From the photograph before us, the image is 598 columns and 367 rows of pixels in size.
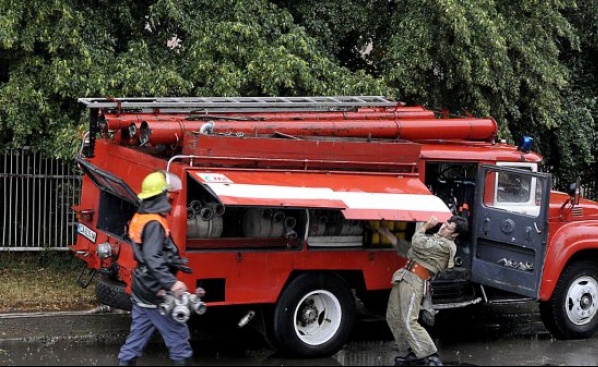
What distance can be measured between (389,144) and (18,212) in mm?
5900

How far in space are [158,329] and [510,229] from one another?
382 centimetres

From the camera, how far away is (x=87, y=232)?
9.24 metres

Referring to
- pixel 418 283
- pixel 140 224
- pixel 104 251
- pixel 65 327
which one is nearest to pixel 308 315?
pixel 418 283

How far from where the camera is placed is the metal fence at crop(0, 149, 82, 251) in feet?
40.8

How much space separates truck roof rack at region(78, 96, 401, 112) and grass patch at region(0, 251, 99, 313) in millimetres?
2755

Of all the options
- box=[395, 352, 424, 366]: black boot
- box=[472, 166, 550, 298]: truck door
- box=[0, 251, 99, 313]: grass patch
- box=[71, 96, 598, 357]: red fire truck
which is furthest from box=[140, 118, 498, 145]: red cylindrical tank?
box=[0, 251, 99, 313]: grass patch

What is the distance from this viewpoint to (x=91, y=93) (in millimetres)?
10664

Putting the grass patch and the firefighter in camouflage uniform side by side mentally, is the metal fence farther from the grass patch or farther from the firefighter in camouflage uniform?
the firefighter in camouflage uniform

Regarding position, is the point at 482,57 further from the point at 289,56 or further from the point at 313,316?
the point at 313,316

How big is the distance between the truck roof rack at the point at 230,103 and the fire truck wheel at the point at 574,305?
8.48 ft

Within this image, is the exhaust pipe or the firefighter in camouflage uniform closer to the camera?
the firefighter in camouflage uniform

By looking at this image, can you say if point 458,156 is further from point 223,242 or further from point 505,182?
point 223,242

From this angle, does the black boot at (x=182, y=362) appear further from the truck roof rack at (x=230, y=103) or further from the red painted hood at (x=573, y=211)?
the red painted hood at (x=573, y=211)

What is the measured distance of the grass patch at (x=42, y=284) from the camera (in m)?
10.5
